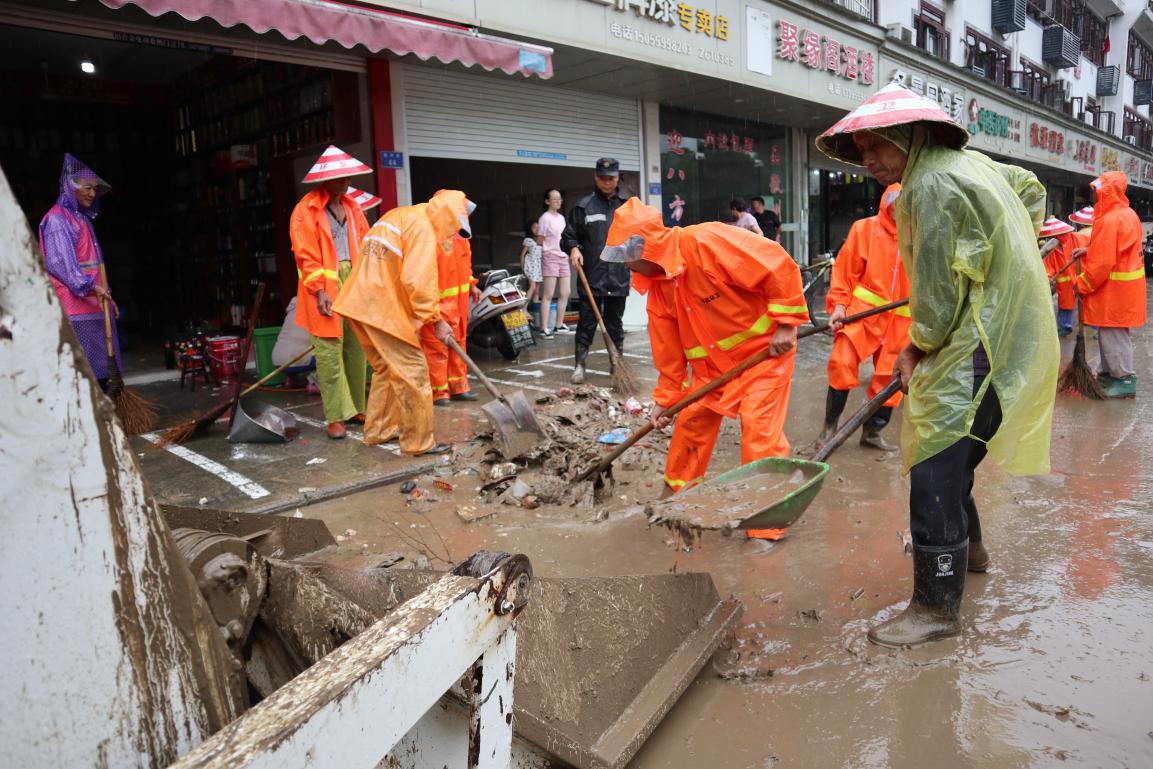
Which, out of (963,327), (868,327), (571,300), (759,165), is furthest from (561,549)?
(759,165)

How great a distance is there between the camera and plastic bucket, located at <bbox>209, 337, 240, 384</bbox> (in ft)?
22.1

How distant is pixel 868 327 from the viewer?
4.68 m

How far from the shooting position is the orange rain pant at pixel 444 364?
19.4 feet

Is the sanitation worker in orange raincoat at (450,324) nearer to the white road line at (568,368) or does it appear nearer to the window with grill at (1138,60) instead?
the white road line at (568,368)

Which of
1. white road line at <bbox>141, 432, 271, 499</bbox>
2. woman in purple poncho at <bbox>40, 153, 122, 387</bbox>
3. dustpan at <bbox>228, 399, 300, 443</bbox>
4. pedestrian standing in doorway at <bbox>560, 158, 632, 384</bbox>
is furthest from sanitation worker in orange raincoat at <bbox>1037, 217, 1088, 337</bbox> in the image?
woman in purple poncho at <bbox>40, 153, 122, 387</bbox>

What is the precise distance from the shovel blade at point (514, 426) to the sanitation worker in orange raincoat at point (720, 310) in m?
1.24

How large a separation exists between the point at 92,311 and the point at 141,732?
5559mm

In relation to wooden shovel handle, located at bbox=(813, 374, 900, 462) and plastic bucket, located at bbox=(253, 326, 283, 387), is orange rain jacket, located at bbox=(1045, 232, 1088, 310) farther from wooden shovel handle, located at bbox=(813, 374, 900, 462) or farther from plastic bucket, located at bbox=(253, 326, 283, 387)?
plastic bucket, located at bbox=(253, 326, 283, 387)

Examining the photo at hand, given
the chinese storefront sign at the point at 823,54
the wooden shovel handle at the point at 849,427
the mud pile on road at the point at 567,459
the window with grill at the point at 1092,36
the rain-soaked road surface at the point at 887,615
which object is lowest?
the rain-soaked road surface at the point at 887,615

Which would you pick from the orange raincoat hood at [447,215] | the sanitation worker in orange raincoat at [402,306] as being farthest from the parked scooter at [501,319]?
the sanitation worker in orange raincoat at [402,306]

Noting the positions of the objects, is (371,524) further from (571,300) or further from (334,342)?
(571,300)

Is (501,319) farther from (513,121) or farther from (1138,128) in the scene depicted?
(1138,128)

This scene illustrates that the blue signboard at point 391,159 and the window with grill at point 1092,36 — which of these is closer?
the blue signboard at point 391,159

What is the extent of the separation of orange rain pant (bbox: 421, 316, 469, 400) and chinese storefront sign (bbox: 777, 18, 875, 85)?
329 inches
